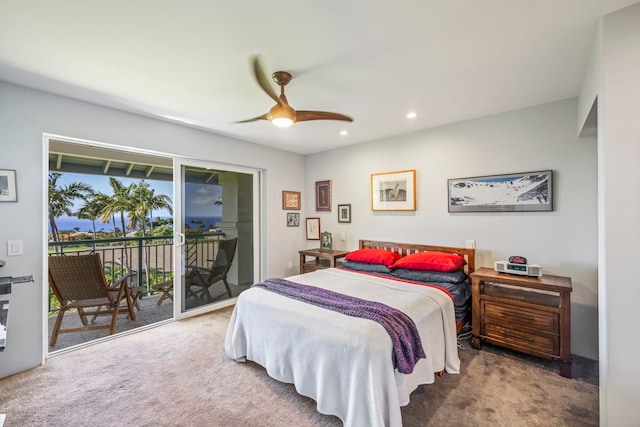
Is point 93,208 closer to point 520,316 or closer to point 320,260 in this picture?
point 320,260

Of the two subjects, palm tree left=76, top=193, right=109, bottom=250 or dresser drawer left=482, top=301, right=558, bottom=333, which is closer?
dresser drawer left=482, top=301, right=558, bottom=333

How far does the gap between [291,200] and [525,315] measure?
12.0ft

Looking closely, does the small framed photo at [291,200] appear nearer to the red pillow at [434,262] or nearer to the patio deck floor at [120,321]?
the red pillow at [434,262]

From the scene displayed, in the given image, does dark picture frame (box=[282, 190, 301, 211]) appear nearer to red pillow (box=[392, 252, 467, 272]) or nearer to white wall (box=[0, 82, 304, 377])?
red pillow (box=[392, 252, 467, 272])

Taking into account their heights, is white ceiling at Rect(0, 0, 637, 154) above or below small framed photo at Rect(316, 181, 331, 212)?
above

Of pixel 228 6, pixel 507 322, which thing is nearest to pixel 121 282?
pixel 228 6

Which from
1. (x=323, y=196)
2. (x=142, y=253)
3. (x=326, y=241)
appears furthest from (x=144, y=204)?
(x=326, y=241)

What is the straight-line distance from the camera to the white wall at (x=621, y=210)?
1492mm

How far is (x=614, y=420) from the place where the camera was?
151cm

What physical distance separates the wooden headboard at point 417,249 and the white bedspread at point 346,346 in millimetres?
1019

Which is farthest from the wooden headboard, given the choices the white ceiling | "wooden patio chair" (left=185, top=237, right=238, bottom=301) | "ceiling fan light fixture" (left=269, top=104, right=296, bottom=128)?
"ceiling fan light fixture" (left=269, top=104, right=296, bottom=128)

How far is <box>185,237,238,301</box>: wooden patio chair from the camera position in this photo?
3.82 metres

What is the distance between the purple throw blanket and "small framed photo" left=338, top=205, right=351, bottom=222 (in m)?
2.12

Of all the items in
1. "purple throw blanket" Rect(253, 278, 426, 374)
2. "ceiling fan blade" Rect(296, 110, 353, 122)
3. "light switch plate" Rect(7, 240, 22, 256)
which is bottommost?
"purple throw blanket" Rect(253, 278, 426, 374)
